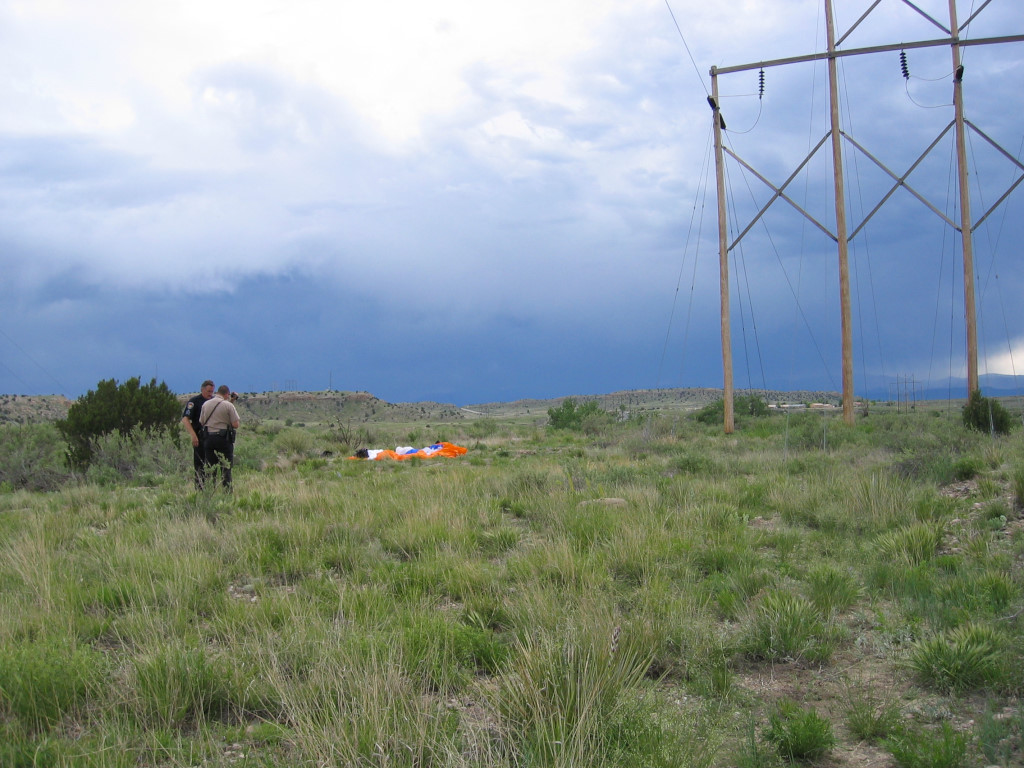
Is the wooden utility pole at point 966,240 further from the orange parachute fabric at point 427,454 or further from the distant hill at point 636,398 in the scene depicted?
the distant hill at point 636,398

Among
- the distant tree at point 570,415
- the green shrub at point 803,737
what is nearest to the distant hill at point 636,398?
the distant tree at point 570,415

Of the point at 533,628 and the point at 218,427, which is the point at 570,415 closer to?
the point at 218,427

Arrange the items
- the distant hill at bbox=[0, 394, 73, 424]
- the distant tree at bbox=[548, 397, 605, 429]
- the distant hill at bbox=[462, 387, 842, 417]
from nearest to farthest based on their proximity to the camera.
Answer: the distant tree at bbox=[548, 397, 605, 429] → the distant hill at bbox=[0, 394, 73, 424] → the distant hill at bbox=[462, 387, 842, 417]

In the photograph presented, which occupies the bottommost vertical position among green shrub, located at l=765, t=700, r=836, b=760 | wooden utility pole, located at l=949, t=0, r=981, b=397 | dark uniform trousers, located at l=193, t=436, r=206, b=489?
green shrub, located at l=765, t=700, r=836, b=760

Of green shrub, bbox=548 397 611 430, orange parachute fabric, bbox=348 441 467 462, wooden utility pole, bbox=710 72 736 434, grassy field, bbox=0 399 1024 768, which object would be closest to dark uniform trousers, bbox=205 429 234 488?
grassy field, bbox=0 399 1024 768

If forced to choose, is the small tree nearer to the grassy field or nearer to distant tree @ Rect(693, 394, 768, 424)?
the grassy field

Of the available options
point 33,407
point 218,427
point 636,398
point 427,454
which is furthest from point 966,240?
point 636,398

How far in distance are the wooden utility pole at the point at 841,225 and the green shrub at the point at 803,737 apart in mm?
20794

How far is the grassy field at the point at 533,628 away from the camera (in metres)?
3.63

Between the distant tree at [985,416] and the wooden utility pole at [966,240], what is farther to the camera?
the wooden utility pole at [966,240]

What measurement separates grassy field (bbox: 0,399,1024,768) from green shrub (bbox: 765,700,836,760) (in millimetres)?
13

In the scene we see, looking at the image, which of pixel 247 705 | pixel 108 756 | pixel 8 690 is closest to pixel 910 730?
pixel 247 705

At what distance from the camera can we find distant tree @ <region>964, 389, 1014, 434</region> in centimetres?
1891

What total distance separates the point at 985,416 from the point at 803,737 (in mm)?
19901
